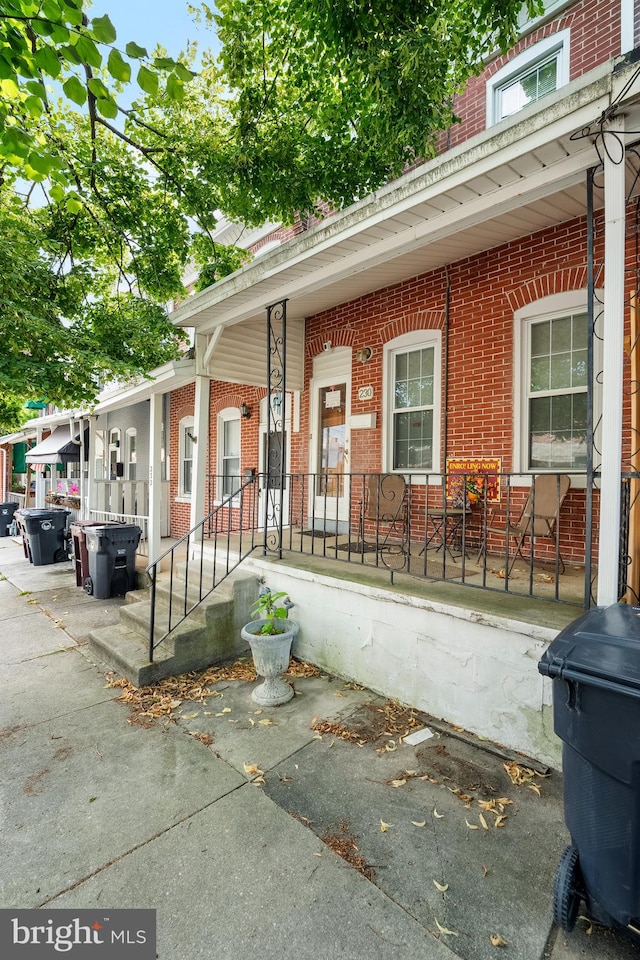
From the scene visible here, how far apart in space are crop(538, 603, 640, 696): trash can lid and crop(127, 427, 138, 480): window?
10942 millimetres

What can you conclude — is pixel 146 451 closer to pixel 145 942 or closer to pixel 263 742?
pixel 263 742

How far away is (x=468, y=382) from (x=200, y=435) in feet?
10.9

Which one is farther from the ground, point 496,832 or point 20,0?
point 20,0

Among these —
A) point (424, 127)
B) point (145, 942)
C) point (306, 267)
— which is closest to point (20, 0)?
point (306, 267)

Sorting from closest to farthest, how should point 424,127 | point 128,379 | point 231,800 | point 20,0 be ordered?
point 231,800 < point 20,0 < point 424,127 < point 128,379

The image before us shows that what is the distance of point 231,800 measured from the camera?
8.24 ft

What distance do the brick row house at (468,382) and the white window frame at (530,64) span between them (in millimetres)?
24

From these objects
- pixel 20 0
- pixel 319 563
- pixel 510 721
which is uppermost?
pixel 20 0

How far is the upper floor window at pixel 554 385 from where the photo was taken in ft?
14.4

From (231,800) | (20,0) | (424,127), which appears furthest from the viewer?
(424,127)

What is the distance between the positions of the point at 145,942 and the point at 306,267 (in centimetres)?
459

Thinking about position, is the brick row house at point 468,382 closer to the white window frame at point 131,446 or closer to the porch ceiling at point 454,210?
the porch ceiling at point 454,210

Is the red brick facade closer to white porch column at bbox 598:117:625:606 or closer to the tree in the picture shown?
white porch column at bbox 598:117:625:606

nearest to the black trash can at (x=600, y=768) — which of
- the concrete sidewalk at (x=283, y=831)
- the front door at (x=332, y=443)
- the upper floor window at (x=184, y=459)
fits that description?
the concrete sidewalk at (x=283, y=831)
